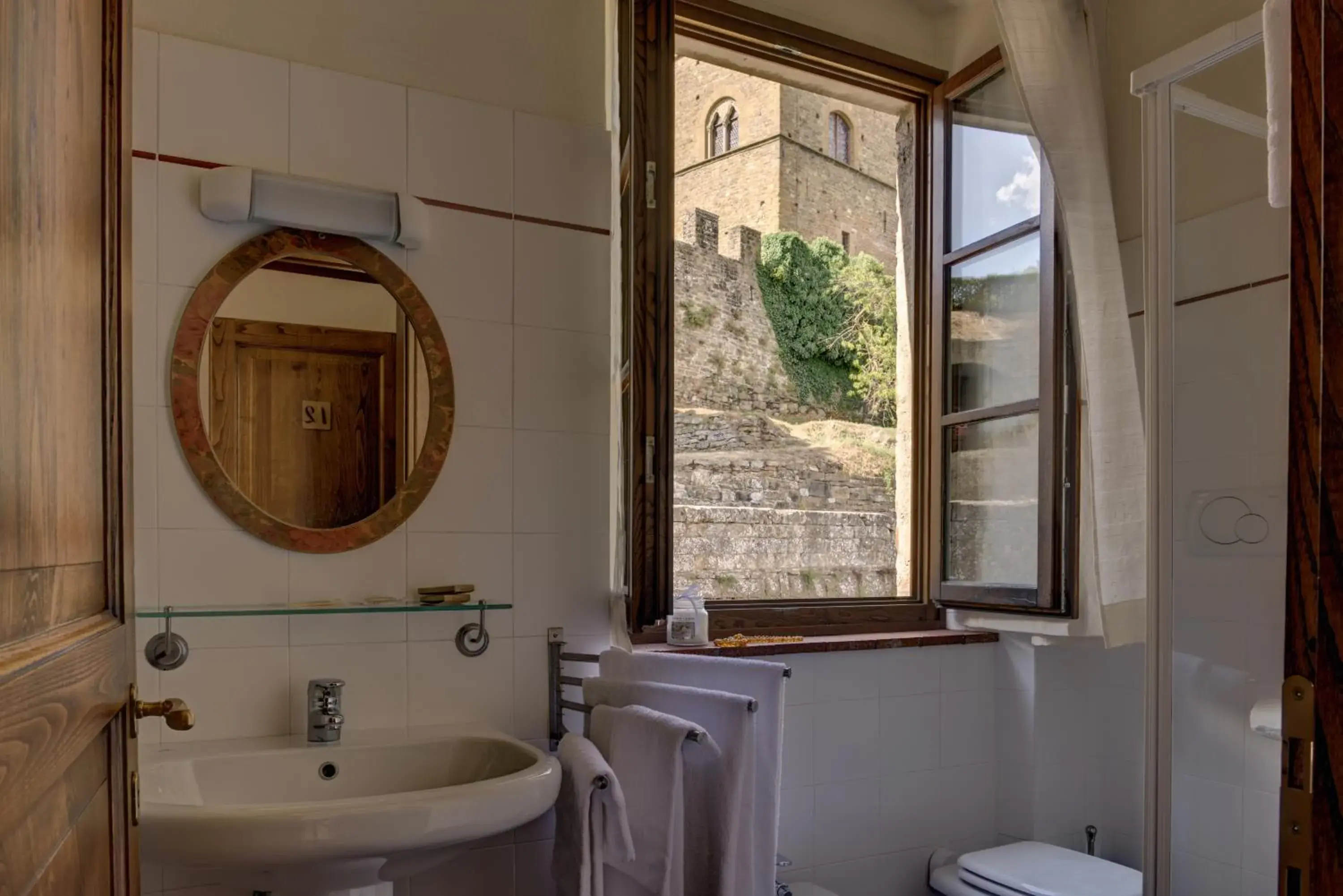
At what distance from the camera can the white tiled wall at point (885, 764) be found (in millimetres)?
2281

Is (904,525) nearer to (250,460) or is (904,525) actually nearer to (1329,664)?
(250,460)

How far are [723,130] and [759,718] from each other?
1775mm

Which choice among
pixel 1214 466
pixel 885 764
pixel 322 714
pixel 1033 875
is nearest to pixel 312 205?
pixel 322 714

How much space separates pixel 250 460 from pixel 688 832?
3.40ft

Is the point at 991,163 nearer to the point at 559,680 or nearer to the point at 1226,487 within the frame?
the point at 1226,487

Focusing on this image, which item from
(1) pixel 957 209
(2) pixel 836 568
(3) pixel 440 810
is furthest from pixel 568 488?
(1) pixel 957 209

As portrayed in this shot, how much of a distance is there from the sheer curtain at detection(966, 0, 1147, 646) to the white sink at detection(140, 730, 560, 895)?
1.26 meters

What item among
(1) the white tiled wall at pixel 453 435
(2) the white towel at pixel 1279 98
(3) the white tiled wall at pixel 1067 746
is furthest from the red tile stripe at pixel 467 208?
(3) the white tiled wall at pixel 1067 746

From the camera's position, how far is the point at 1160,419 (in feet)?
5.15

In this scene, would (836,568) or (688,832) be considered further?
(836,568)

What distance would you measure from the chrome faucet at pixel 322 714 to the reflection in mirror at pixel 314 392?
0.30m

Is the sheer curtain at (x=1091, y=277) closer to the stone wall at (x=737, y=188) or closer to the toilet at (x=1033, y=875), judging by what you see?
the toilet at (x=1033, y=875)

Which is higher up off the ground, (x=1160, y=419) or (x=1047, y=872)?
(x=1160, y=419)

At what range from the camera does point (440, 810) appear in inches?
55.6
